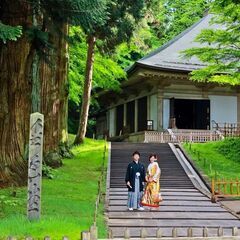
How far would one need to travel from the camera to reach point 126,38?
22.6 metres

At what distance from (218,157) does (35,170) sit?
14108mm

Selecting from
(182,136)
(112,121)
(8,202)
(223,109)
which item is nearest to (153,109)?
(182,136)

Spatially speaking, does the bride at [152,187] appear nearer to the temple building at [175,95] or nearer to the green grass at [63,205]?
the green grass at [63,205]

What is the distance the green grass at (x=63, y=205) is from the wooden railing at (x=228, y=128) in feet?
29.9

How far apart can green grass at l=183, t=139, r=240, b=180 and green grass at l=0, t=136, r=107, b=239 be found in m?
4.10

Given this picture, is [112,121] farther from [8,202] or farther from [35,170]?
[35,170]

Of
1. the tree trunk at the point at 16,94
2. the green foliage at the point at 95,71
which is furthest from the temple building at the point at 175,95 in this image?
the tree trunk at the point at 16,94

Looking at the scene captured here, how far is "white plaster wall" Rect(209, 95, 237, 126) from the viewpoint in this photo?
30719 mm

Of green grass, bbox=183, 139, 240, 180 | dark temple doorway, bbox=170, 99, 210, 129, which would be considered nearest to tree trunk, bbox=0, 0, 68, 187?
green grass, bbox=183, 139, 240, 180

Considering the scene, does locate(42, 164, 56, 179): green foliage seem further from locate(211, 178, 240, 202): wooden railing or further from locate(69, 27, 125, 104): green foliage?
locate(69, 27, 125, 104): green foliage

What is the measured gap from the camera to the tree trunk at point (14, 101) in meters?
13.1

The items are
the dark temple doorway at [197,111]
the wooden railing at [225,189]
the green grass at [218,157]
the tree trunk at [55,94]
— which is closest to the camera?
the wooden railing at [225,189]

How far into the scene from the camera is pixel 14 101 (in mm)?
13641

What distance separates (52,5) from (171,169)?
1059cm
